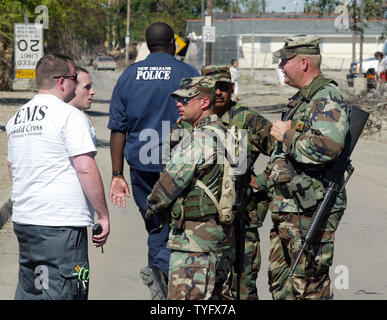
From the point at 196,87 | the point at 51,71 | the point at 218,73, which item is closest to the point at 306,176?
the point at 196,87

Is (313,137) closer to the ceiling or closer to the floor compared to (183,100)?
closer to the floor

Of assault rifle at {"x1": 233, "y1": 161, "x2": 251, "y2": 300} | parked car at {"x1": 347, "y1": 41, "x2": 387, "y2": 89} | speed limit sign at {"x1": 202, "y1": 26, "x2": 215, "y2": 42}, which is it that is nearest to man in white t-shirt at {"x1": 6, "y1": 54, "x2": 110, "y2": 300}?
assault rifle at {"x1": 233, "y1": 161, "x2": 251, "y2": 300}

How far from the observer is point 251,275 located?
220 inches

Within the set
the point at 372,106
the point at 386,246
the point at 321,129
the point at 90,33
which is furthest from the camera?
the point at 90,33

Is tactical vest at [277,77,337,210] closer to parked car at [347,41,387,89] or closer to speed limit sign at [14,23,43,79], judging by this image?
speed limit sign at [14,23,43,79]

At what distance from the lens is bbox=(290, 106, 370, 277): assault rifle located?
16.5 feet

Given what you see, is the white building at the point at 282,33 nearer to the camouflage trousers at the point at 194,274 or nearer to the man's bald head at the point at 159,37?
the man's bald head at the point at 159,37

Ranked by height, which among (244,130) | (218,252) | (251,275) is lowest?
(251,275)

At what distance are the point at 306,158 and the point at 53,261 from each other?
1705 millimetres

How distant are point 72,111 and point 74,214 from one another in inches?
23.8

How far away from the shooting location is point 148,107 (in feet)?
20.1

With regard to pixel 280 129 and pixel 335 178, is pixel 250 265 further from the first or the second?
pixel 280 129

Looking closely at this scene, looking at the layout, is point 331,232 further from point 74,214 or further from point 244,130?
point 74,214

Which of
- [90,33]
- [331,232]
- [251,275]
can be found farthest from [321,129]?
[90,33]
